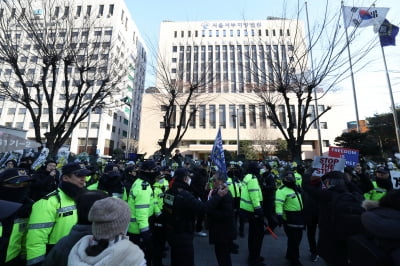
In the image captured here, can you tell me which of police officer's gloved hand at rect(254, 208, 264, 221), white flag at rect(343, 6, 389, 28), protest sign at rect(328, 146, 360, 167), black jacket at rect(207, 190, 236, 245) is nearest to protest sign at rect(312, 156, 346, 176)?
police officer's gloved hand at rect(254, 208, 264, 221)

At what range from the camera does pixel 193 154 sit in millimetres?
43156

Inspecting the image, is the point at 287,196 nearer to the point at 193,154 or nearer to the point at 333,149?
the point at 333,149

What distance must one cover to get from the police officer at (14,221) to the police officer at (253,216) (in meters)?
3.85

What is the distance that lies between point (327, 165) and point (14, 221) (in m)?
5.49

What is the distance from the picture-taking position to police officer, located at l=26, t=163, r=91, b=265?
2.01 metres

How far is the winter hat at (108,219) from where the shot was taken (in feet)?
4.02

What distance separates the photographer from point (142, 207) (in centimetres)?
319

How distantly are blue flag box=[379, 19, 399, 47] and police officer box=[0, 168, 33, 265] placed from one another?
16012mm

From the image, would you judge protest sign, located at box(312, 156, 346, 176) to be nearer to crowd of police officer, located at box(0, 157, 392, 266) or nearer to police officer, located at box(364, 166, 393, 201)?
crowd of police officer, located at box(0, 157, 392, 266)

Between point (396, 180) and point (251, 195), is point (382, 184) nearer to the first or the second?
point (396, 180)

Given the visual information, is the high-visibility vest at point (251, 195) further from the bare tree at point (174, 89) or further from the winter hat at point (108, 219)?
the bare tree at point (174, 89)

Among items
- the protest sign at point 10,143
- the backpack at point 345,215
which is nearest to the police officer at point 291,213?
the backpack at point 345,215

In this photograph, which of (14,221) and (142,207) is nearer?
(14,221)

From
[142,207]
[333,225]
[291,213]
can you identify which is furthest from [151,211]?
[333,225]
